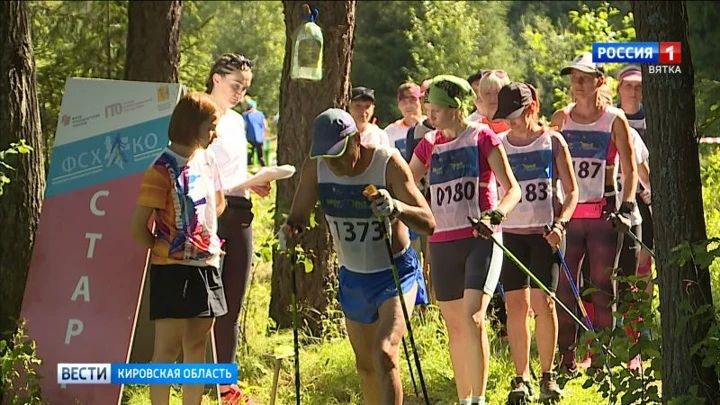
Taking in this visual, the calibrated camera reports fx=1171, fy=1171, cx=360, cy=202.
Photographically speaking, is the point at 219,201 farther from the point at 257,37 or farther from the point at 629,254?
the point at 257,37

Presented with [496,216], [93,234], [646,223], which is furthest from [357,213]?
[646,223]

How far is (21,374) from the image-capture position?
251 inches

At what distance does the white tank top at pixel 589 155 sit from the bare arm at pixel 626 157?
80mm

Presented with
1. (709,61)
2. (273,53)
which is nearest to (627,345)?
(709,61)

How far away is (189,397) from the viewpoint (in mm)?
5953

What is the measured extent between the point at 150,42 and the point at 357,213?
20.6 feet

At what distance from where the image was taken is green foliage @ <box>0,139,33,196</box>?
613 cm

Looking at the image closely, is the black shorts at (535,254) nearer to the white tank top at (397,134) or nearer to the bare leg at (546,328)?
the bare leg at (546,328)

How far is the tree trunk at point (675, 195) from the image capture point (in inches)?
183

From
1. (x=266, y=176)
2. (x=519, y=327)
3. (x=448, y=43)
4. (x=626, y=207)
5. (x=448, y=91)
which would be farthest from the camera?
(x=448, y=43)

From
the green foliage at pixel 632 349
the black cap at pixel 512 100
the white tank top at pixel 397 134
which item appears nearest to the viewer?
the green foliage at pixel 632 349

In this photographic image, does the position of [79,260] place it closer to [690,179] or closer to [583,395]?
[583,395]

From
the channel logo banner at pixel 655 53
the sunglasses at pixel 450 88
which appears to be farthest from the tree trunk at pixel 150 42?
the channel logo banner at pixel 655 53

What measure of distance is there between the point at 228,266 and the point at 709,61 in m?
13.6
